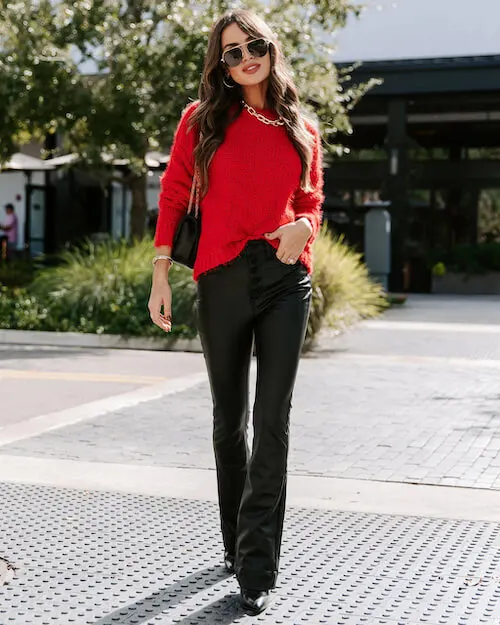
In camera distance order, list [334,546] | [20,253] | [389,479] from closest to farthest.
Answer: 1. [334,546]
2. [389,479]
3. [20,253]

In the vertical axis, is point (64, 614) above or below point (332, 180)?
below

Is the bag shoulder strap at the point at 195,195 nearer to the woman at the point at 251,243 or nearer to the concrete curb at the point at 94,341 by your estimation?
the woman at the point at 251,243

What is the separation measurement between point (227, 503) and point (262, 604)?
445 mm

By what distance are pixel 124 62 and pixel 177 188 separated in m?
11.9

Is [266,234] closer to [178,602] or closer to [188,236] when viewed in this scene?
[188,236]

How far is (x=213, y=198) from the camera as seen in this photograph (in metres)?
3.94

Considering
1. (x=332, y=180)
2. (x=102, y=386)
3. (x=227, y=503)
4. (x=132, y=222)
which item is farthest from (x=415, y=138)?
(x=227, y=503)

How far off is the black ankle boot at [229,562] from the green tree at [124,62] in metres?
11.4

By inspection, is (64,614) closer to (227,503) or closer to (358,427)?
→ (227,503)

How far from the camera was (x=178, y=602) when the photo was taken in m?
3.93

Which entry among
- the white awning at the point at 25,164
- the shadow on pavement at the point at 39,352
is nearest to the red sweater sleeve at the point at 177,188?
the shadow on pavement at the point at 39,352

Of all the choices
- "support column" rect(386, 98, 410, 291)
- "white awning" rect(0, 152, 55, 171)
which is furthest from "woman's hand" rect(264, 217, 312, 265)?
"support column" rect(386, 98, 410, 291)

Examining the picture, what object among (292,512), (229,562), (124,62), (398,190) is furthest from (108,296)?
(398,190)

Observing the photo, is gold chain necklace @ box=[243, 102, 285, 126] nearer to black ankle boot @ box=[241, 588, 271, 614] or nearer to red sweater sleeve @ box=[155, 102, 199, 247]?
red sweater sleeve @ box=[155, 102, 199, 247]
